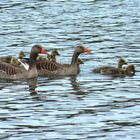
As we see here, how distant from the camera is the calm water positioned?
17.9 meters

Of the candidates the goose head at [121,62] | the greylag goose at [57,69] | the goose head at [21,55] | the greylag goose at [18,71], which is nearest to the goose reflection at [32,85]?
the greylag goose at [18,71]

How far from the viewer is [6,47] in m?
31.0

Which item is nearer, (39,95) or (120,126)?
(120,126)

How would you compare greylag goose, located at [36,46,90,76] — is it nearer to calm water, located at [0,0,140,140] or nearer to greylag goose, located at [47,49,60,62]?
calm water, located at [0,0,140,140]

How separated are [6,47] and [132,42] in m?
4.69

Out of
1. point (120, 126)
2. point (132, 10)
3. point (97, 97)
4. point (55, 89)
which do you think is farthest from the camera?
point (132, 10)

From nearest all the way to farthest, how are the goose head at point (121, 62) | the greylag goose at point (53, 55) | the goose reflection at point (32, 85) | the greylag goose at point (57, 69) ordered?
the goose reflection at point (32, 85) → the greylag goose at point (57, 69) → the goose head at point (121, 62) → the greylag goose at point (53, 55)

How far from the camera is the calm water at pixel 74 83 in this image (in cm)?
1794

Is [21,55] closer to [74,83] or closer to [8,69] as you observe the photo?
[8,69]

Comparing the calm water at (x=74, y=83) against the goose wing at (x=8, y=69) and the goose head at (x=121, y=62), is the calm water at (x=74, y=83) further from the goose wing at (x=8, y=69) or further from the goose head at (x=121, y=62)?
the goose head at (x=121, y=62)

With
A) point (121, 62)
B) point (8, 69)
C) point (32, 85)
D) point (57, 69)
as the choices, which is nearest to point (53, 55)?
point (57, 69)

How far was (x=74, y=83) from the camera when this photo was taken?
24.5m

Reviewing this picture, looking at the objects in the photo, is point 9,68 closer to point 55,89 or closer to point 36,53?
point 36,53

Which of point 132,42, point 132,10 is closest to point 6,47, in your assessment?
point 132,42
